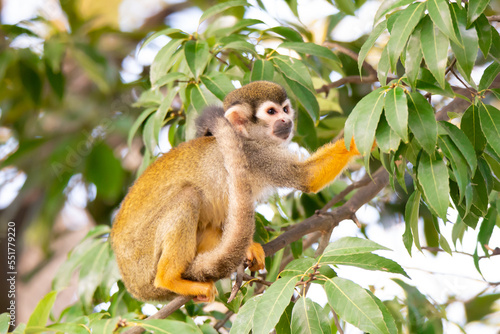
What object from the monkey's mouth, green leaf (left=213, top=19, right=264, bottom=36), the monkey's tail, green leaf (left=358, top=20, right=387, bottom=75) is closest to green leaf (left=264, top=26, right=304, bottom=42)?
green leaf (left=213, top=19, right=264, bottom=36)

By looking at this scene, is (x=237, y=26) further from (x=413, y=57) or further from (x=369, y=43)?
(x=413, y=57)

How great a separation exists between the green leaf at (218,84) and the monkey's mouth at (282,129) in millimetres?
337

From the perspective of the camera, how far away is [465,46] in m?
1.58

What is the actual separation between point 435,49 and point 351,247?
2.17 ft

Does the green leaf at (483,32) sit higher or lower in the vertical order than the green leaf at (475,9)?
lower

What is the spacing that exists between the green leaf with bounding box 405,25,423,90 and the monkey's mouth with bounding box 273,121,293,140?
98 cm

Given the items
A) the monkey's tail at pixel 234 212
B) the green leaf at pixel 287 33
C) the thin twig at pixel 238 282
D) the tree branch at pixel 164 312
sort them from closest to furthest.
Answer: the tree branch at pixel 164 312
the thin twig at pixel 238 282
the monkey's tail at pixel 234 212
the green leaf at pixel 287 33

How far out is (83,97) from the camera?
4.85 m

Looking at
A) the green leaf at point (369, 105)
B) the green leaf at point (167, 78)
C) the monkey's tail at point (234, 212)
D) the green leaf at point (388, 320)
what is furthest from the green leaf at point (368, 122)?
the green leaf at point (167, 78)

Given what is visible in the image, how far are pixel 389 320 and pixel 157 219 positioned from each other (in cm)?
118

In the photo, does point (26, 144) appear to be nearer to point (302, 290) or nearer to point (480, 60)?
point (302, 290)

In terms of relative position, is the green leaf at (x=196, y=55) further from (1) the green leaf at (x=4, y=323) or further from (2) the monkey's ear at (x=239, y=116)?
(1) the green leaf at (x=4, y=323)

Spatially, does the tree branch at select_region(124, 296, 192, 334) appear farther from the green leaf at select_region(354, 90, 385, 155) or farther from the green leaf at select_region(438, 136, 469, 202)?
the green leaf at select_region(438, 136, 469, 202)

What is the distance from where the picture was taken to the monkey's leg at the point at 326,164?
240cm
